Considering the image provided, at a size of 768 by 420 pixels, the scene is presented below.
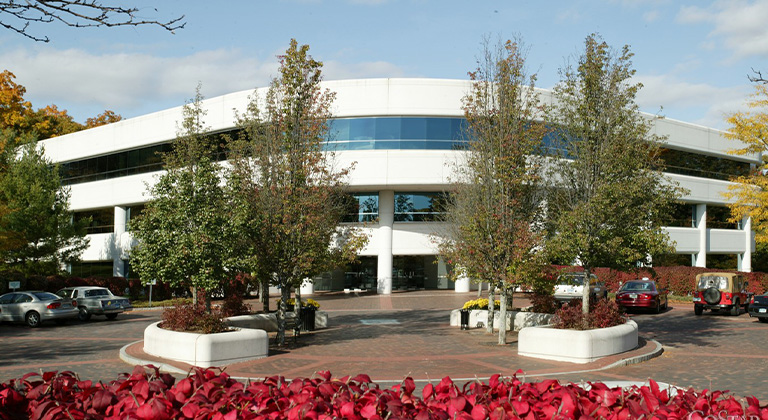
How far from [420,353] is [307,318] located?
246 inches

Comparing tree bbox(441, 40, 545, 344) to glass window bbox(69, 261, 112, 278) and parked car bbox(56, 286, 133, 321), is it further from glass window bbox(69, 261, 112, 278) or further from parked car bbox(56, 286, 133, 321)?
glass window bbox(69, 261, 112, 278)

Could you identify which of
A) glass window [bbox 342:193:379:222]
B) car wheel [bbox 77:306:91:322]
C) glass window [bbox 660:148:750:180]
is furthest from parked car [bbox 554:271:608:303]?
car wheel [bbox 77:306:91:322]

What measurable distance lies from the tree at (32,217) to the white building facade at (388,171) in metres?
4.35

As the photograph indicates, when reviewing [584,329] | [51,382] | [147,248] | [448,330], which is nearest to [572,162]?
[584,329]

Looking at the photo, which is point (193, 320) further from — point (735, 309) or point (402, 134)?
point (402, 134)

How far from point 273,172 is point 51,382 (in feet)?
46.2

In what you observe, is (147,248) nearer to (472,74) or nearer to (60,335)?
(60,335)

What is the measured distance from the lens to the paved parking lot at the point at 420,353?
13.3 metres

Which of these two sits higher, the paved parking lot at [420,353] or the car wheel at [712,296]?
the car wheel at [712,296]

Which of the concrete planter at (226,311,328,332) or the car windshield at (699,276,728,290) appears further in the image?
the car windshield at (699,276,728,290)

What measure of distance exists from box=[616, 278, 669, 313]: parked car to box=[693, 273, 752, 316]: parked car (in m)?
1.69

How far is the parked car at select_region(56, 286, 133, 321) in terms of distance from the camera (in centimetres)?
2669

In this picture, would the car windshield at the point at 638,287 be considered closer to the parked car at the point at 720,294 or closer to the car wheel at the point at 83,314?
the parked car at the point at 720,294

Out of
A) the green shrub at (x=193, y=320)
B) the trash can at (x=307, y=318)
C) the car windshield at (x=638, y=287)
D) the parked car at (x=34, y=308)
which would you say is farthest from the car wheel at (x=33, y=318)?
the car windshield at (x=638, y=287)
